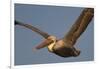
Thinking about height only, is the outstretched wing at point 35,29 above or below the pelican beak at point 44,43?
above

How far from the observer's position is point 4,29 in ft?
6.91

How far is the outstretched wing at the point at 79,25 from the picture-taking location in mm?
2363

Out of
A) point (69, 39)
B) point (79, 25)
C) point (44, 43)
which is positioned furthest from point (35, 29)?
point (79, 25)

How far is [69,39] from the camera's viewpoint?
2365 mm

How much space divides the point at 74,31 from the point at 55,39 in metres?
0.24

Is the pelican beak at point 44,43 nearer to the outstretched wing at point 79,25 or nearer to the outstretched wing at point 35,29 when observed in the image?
the outstretched wing at point 35,29

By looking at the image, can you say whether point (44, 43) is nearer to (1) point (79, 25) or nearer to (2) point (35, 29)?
(2) point (35, 29)

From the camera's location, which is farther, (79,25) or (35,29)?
(79,25)

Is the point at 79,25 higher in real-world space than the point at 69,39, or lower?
higher

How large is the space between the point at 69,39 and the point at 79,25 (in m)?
0.20

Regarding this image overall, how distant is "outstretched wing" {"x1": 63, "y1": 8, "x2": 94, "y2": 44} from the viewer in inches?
93.0

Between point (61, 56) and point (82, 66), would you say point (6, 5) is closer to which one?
point (61, 56)

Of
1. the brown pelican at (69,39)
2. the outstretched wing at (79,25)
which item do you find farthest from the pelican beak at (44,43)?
the outstretched wing at (79,25)

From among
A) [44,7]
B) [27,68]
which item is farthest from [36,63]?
[44,7]
